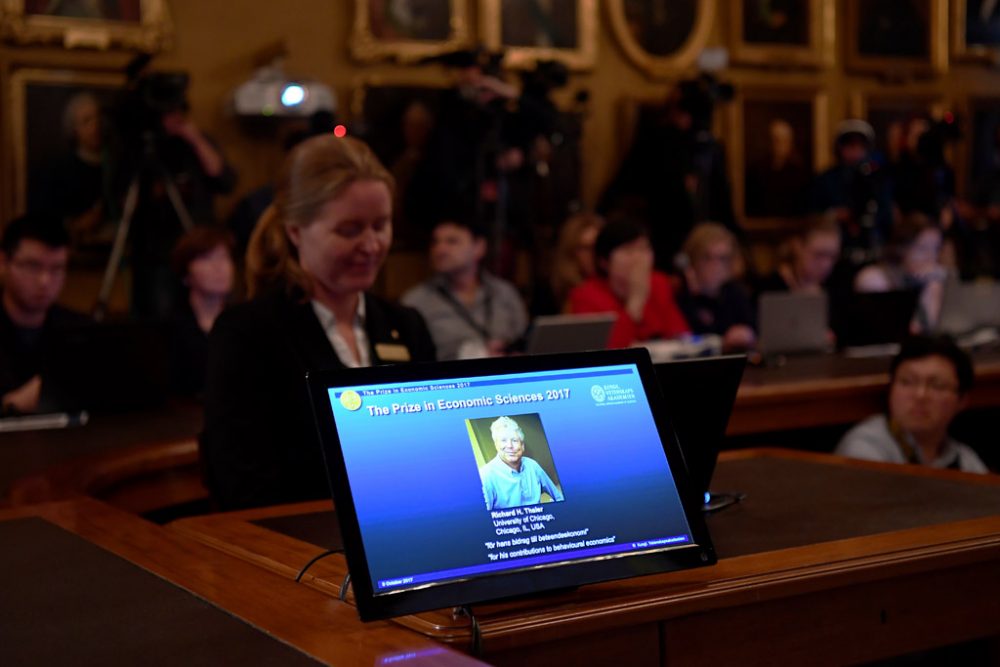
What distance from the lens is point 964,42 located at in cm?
1045

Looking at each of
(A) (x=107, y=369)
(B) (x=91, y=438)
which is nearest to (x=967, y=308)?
(A) (x=107, y=369)

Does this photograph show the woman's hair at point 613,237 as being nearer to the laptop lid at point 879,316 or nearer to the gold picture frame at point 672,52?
the laptop lid at point 879,316

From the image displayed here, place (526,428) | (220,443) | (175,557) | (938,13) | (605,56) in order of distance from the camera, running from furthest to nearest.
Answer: (938,13), (605,56), (220,443), (175,557), (526,428)

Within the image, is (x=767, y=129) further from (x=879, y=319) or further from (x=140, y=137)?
(x=140, y=137)

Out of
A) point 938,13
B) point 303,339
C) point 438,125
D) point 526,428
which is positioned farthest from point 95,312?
point 938,13

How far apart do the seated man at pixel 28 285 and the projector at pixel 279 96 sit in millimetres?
2416

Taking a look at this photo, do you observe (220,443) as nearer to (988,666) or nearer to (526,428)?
(526,428)

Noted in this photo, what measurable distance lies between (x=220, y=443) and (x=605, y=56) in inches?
256

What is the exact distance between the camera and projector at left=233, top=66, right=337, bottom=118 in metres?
7.00

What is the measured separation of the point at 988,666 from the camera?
7.23ft

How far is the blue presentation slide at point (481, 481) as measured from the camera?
1.63 m

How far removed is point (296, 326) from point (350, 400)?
128 centimetres

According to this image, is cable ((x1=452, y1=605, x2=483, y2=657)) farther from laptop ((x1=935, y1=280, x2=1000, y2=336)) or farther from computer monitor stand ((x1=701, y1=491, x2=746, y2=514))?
laptop ((x1=935, y1=280, x2=1000, y2=336))

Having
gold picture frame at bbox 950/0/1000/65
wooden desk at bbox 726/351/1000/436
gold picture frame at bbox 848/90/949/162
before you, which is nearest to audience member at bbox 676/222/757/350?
wooden desk at bbox 726/351/1000/436
